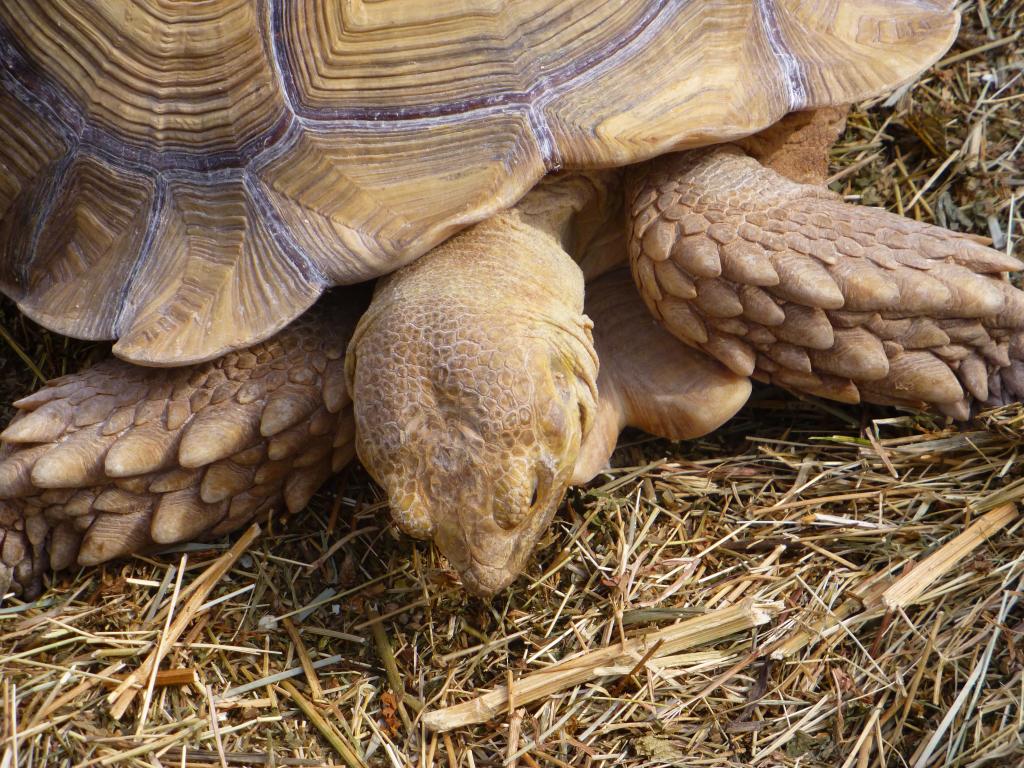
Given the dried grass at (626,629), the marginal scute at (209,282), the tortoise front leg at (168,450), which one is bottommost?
the dried grass at (626,629)

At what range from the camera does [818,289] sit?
2.74m

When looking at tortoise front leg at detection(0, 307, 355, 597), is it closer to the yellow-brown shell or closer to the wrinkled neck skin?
the yellow-brown shell

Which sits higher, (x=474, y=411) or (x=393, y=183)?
(x=393, y=183)

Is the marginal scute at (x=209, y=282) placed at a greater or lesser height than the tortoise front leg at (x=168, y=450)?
greater

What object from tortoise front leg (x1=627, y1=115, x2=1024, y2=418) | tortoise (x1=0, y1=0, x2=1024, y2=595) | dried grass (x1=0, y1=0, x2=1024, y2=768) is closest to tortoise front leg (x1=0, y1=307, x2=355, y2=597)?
tortoise (x1=0, y1=0, x2=1024, y2=595)

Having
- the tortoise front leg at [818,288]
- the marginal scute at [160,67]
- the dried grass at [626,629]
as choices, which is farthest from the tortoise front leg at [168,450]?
the tortoise front leg at [818,288]

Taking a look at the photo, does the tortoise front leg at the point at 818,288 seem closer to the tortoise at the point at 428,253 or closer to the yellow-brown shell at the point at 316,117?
the tortoise at the point at 428,253

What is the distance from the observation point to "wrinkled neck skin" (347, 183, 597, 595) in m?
2.39

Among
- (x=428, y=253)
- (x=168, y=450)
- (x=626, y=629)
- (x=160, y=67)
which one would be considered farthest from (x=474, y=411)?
(x=160, y=67)

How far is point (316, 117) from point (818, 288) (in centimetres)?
140

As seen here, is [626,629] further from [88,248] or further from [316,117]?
[88,248]

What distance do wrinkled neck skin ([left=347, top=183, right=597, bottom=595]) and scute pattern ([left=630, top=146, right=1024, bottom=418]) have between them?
0.43 m

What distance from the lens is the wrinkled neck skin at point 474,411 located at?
239cm

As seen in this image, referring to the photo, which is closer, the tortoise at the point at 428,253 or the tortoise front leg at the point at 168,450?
the tortoise at the point at 428,253
